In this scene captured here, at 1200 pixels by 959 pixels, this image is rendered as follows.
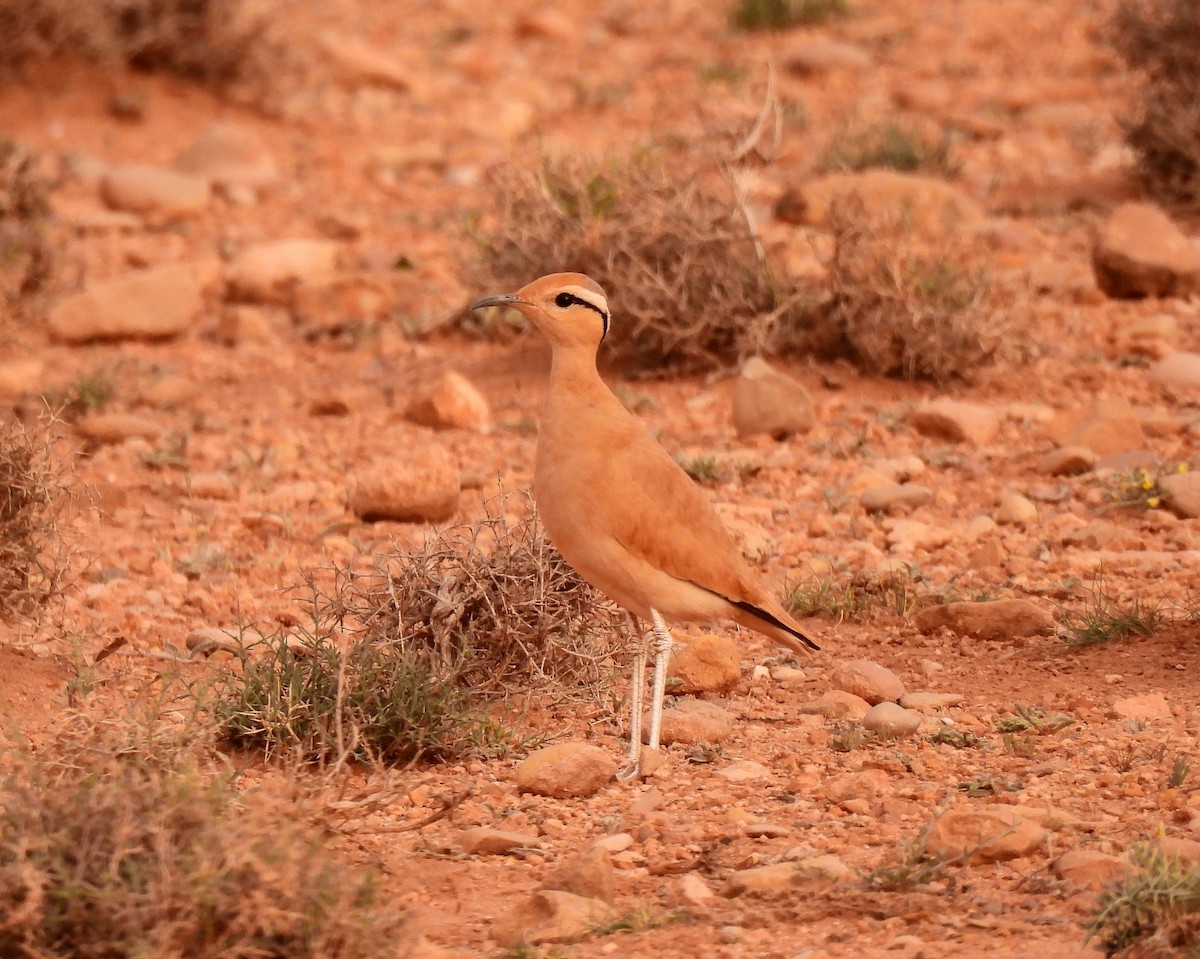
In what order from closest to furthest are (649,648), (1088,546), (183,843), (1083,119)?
(183,843), (649,648), (1088,546), (1083,119)

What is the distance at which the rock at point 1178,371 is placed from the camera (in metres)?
7.41

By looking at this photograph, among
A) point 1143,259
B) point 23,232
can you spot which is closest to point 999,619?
point 1143,259

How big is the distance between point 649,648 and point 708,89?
26.9 feet

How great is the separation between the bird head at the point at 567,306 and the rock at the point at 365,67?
8975 mm

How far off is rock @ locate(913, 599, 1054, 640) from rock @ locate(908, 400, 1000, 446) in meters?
1.76

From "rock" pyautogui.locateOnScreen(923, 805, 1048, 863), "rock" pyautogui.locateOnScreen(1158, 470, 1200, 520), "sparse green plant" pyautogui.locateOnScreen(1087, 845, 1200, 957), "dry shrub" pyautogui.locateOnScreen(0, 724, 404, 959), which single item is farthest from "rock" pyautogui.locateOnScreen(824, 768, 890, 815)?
"rock" pyautogui.locateOnScreen(1158, 470, 1200, 520)

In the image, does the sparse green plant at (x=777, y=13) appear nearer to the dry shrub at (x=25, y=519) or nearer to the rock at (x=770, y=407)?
the rock at (x=770, y=407)

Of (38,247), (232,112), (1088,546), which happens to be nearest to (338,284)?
(38,247)

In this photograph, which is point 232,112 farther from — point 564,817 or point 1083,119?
point 564,817

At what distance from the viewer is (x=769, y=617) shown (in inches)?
179

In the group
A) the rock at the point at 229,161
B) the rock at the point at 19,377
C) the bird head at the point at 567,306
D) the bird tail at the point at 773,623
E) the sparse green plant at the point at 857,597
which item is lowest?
the rock at the point at 19,377

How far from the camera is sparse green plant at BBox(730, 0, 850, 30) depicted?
13.9 metres

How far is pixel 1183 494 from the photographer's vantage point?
6191mm

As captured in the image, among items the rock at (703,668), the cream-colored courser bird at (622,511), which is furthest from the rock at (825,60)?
the cream-colored courser bird at (622,511)
